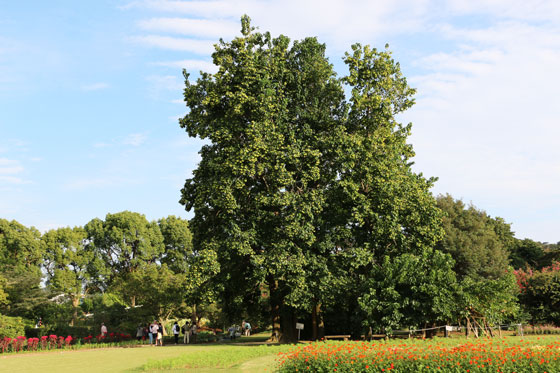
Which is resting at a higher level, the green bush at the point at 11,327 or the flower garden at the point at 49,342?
the green bush at the point at 11,327

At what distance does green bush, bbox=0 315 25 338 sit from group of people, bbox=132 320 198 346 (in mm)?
7684

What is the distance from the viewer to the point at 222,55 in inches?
1033

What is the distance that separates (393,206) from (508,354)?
13.7 meters

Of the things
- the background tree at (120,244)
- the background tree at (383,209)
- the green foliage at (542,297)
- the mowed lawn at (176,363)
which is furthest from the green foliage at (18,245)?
the green foliage at (542,297)

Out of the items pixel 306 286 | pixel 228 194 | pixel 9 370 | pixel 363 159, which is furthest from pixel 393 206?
pixel 9 370

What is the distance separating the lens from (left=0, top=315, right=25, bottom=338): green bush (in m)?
27.5

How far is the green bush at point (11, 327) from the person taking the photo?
1083 inches

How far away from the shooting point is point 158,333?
31062 mm

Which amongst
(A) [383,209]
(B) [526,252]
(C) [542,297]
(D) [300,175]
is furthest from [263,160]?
(B) [526,252]

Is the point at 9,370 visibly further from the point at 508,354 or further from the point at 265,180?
the point at 508,354

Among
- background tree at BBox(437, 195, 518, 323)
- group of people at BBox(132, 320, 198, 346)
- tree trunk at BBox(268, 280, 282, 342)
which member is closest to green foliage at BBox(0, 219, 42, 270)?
group of people at BBox(132, 320, 198, 346)

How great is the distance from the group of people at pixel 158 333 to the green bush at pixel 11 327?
7684 millimetres

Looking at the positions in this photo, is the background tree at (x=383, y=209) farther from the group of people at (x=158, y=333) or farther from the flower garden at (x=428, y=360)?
the group of people at (x=158, y=333)

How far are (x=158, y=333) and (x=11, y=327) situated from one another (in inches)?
335
